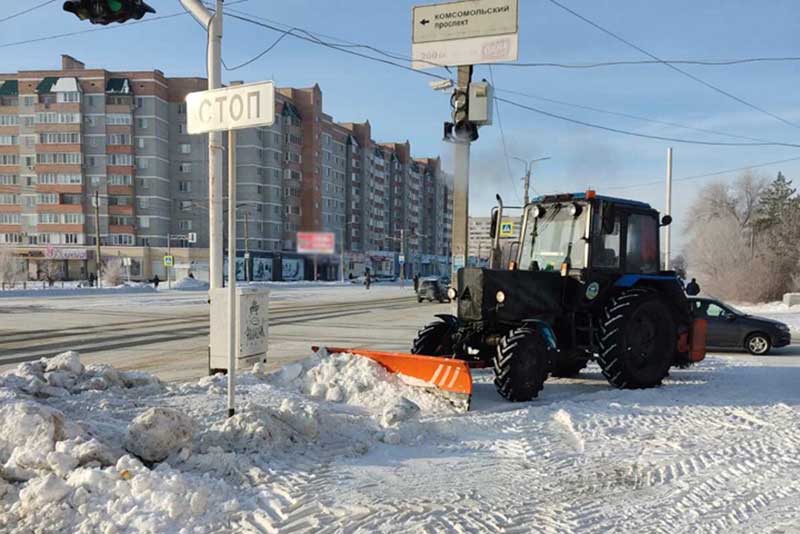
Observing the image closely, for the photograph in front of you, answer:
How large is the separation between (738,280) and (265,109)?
1430 inches

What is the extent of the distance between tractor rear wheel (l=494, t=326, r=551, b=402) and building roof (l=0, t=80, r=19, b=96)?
280 ft

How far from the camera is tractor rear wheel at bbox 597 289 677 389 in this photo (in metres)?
7.72

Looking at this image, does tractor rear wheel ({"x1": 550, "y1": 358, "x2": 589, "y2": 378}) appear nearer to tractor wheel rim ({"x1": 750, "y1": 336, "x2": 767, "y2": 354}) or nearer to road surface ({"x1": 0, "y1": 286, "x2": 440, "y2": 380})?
road surface ({"x1": 0, "y1": 286, "x2": 440, "y2": 380})

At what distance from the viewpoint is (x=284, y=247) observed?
79.8m

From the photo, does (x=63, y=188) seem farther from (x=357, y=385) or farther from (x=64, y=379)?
(x=357, y=385)

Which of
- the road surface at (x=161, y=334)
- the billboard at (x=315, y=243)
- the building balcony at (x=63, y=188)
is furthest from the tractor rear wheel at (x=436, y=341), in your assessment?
the building balcony at (x=63, y=188)

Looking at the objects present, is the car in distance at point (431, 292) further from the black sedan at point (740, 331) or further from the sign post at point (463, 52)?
the sign post at point (463, 52)

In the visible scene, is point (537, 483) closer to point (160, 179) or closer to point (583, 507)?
point (583, 507)

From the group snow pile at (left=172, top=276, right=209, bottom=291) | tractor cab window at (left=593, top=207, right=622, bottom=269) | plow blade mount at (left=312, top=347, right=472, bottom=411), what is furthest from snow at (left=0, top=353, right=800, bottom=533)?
snow pile at (left=172, top=276, right=209, bottom=291)

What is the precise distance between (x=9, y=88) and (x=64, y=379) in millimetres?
84356

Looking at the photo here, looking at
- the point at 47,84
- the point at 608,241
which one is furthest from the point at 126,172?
the point at 608,241

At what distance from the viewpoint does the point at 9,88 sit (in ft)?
243

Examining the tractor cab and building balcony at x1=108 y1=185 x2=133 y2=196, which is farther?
building balcony at x1=108 y1=185 x2=133 y2=196

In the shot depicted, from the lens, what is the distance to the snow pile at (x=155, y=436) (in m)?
4.30
